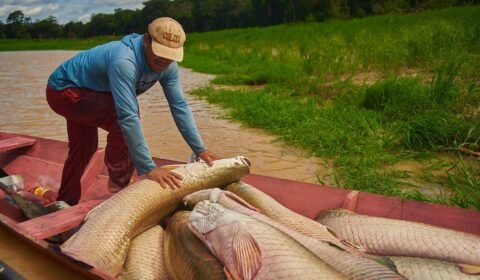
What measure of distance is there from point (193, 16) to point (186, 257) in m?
101

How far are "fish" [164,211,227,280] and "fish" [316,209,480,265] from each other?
929 millimetres

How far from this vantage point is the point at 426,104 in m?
7.32

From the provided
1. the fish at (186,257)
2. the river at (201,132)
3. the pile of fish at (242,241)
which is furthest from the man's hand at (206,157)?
the river at (201,132)

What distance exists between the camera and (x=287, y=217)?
127 inches

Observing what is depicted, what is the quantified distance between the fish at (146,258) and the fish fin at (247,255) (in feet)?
2.11

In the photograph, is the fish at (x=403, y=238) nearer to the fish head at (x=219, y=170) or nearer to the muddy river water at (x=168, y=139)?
the fish head at (x=219, y=170)

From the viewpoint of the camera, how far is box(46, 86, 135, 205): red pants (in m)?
3.95

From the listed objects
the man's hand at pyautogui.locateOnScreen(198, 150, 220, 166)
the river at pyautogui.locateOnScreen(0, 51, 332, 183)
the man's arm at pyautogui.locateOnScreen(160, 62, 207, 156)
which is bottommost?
the river at pyautogui.locateOnScreen(0, 51, 332, 183)

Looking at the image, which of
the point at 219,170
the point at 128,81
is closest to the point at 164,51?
the point at 128,81

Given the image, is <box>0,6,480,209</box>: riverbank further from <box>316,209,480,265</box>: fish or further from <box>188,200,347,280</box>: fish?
<box>188,200,347,280</box>: fish

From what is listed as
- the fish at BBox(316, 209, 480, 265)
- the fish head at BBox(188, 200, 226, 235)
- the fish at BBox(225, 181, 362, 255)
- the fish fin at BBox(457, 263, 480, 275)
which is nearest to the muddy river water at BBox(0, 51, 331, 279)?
the fish head at BBox(188, 200, 226, 235)

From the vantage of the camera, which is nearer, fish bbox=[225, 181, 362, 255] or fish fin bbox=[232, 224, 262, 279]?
fish fin bbox=[232, 224, 262, 279]

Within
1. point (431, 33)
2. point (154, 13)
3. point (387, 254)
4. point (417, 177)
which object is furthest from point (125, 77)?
point (154, 13)

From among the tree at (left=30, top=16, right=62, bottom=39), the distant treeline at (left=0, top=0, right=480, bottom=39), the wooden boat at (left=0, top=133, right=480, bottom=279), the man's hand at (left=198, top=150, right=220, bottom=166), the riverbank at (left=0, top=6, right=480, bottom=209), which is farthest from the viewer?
the tree at (left=30, top=16, right=62, bottom=39)
